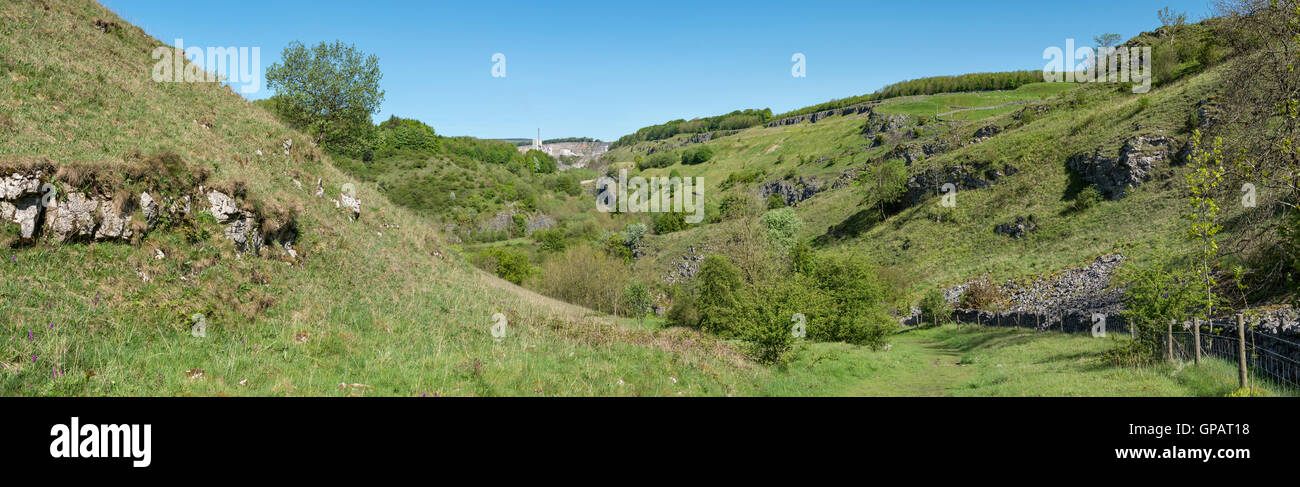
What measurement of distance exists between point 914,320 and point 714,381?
134ft

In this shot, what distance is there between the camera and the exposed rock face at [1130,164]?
181 feet

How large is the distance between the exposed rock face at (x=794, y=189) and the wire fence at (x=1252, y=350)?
112267mm

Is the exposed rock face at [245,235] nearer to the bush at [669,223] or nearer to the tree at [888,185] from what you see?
the tree at [888,185]

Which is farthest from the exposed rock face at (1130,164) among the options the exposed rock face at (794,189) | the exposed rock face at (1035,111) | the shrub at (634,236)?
the exposed rock face at (794,189)

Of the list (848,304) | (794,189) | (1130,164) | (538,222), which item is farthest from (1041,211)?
(538,222)

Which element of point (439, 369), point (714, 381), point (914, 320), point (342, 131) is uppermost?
point (342, 131)

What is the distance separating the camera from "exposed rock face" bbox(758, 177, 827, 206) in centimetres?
13425

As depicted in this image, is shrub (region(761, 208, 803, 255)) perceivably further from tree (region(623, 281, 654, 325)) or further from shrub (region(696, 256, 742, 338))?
shrub (region(696, 256, 742, 338))

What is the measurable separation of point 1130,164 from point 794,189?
283ft

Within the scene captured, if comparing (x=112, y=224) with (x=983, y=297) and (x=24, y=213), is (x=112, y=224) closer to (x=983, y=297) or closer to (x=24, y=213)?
(x=24, y=213)
